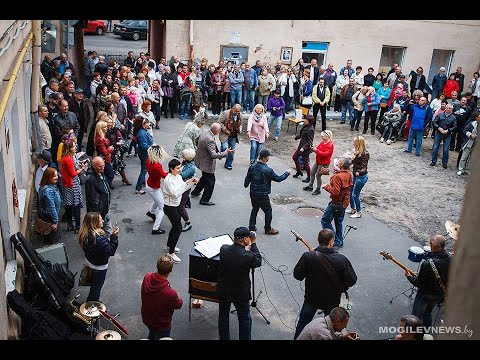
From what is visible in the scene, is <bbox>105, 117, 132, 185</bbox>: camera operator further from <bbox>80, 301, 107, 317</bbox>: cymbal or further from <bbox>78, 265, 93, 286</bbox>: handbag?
<bbox>80, 301, 107, 317</bbox>: cymbal

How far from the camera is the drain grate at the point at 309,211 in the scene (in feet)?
35.7

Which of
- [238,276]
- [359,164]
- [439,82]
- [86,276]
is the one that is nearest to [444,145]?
[359,164]

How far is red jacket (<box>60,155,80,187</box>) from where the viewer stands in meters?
8.82

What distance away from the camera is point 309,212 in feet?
36.2

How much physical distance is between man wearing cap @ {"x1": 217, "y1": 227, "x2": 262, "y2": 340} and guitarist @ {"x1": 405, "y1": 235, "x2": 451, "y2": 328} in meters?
2.23

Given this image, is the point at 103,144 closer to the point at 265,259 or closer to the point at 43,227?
the point at 43,227

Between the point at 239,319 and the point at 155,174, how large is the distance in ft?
12.1

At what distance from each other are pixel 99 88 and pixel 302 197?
6673 mm

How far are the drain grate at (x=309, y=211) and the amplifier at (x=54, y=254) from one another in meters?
5.22

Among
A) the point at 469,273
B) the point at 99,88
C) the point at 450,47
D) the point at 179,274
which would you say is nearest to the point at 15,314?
the point at 179,274

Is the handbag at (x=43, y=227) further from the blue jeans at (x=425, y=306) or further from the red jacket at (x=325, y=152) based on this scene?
the red jacket at (x=325, y=152)

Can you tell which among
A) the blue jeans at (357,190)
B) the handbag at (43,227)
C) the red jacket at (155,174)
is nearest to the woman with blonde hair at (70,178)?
the handbag at (43,227)

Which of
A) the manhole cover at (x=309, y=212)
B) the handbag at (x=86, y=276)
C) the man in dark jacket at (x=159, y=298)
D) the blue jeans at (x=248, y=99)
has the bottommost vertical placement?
the manhole cover at (x=309, y=212)
